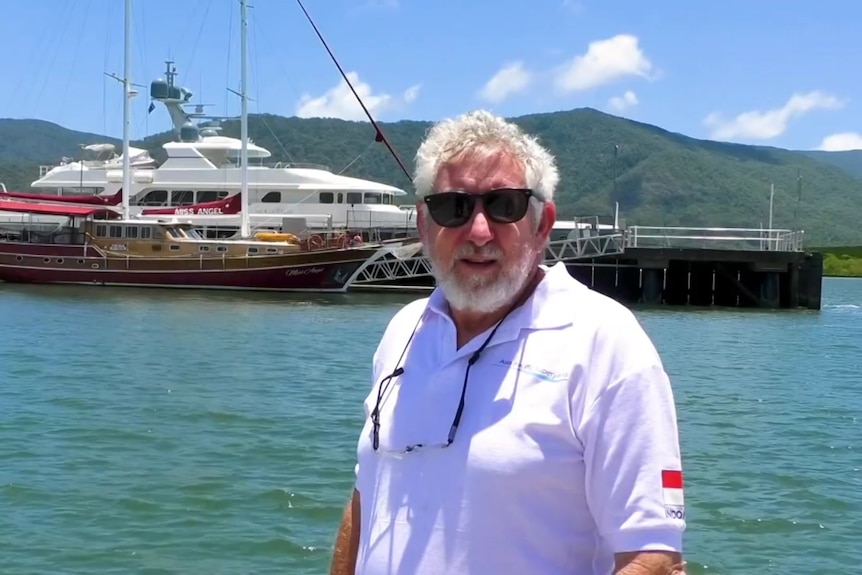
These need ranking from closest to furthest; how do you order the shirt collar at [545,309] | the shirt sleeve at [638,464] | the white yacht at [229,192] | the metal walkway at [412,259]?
the shirt sleeve at [638,464] < the shirt collar at [545,309] < the metal walkway at [412,259] < the white yacht at [229,192]

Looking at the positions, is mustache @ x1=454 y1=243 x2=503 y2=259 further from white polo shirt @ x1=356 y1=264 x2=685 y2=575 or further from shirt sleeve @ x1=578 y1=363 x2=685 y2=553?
shirt sleeve @ x1=578 y1=363 x2=685 y2=553

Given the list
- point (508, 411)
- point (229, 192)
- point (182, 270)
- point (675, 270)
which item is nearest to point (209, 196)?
point (229, 192)

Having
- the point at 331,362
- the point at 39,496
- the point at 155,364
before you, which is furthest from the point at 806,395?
the point at 39,496

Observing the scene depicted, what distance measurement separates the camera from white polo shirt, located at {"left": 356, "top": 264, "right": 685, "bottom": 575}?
229 cm

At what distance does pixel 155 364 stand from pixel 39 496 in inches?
361

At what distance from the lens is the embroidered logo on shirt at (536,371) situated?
2.38 meters

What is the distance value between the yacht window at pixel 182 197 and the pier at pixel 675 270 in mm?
11982

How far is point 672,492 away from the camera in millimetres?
2291

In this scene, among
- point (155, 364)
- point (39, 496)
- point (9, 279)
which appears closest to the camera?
point (39, 496)

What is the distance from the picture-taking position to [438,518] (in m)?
2.47

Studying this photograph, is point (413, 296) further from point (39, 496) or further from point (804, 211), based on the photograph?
point (804, 211)

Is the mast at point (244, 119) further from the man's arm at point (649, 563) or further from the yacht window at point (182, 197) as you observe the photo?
the man's arm at point (649, 563)

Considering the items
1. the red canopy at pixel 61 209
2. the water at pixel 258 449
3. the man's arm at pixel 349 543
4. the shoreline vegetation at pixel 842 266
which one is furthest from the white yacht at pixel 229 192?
the shoreline vegetation at pixel 842 266

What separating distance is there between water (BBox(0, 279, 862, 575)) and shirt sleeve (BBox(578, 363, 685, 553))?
5201 mm
